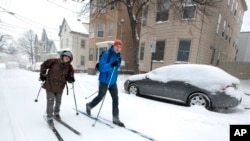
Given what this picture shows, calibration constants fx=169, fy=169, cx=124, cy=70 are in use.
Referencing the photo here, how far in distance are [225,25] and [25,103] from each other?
19558mm

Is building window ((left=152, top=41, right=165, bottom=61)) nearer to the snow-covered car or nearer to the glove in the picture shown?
the snow-covered car

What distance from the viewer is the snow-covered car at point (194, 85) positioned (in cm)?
533

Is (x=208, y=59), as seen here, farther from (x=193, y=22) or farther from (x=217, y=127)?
(x=217, y=127)

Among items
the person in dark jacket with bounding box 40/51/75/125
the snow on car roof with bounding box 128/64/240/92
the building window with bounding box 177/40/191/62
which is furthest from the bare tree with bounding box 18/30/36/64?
the person in dark jacket with bounding box 40/51/75/125

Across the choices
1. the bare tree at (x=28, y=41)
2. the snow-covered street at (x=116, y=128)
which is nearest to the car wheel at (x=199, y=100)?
the snow-covered street at (x=116, y=128)

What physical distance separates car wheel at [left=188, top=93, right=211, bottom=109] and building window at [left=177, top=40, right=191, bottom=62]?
327 inches

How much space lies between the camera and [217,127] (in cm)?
391

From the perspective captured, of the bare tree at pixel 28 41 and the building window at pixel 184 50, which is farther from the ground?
the bare tree at pixel 28 41

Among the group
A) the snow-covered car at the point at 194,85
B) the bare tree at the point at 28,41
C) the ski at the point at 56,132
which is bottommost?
the ski at the point at 56,132

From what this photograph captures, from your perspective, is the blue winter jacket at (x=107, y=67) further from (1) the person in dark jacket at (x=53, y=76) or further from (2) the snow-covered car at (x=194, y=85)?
(2) the snow-covered car at (x=194, y=85)

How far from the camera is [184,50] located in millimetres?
13617

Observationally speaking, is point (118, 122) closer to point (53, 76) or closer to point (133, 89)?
point (53, 76)

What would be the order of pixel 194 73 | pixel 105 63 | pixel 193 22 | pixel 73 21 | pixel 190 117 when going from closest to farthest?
pixel 105 63
pixel 190 117
pixel 194 73
pixel 193 22
pixel 73 21

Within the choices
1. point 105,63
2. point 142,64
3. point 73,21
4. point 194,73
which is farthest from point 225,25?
point 73,21
